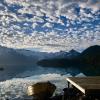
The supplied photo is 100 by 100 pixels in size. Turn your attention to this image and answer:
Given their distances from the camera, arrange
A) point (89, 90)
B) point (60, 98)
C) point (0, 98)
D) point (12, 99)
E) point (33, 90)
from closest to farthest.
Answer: point (89, 90), point (33, 90), point (60, 98), point (12, 99), point (0, 98)

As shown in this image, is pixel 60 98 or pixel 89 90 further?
pixel 60 98

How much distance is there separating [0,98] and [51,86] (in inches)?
996

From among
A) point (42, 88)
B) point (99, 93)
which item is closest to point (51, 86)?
point (42, 88)

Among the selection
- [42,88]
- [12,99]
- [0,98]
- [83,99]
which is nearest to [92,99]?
[83,99]

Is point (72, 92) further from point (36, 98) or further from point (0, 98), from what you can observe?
point (0, 98)

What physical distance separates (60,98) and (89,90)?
401 inches

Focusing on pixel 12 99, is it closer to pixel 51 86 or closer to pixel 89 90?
pixel 51 86

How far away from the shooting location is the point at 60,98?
2122 centimetres

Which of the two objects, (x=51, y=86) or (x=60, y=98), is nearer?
(x=51, y=86)

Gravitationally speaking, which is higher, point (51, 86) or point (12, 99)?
point (51, 86)

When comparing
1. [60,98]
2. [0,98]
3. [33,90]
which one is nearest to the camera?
[33,90]

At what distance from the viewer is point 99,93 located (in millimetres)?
11586

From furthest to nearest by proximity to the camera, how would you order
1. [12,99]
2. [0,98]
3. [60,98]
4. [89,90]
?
[0,98]
[12,99]
[60,98]
[89,90]

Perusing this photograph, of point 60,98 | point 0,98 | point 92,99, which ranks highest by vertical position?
point 92,99
